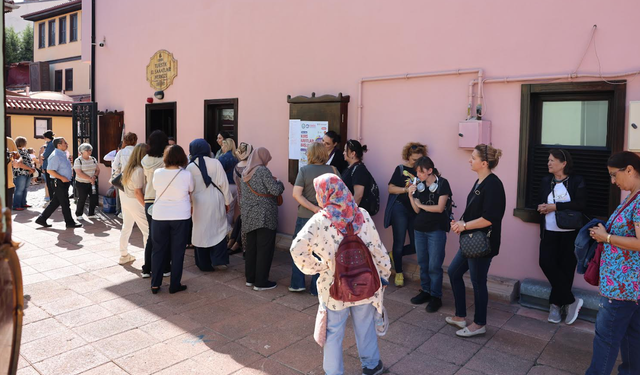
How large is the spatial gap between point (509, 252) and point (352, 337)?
2175 mm

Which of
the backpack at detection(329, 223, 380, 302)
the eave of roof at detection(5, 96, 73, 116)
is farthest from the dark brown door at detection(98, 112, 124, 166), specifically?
the eave of roof at detection(5, 96, 73, 116)

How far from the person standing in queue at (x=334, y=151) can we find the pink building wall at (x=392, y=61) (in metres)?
0.48

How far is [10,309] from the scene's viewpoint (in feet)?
5.07

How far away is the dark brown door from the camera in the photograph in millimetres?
11039

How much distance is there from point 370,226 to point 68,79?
32919 mm

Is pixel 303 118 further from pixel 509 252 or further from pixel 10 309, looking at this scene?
pixel 10 309

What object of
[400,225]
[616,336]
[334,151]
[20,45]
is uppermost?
[20,45]

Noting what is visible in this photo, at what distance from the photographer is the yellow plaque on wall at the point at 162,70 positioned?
380 inches

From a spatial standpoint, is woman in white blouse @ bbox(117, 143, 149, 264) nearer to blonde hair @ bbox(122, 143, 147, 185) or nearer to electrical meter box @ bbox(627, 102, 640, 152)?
blonde hair @ bbox(122, 143, 147, 185)

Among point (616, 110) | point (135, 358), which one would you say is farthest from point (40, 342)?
point (616, 110)

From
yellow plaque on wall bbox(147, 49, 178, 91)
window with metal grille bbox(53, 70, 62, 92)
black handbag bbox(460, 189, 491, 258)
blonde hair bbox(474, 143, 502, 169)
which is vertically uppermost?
window with metal grille bbox(53, 70, 62, 92)

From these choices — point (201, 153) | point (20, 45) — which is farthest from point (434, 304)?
point (20, 45)

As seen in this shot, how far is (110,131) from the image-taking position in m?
11.2

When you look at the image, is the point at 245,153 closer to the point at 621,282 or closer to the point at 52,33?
the point at 621,282
